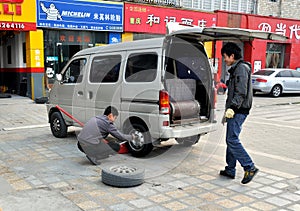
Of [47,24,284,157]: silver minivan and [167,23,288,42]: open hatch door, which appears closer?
[167,23,288,42]: open hatch door

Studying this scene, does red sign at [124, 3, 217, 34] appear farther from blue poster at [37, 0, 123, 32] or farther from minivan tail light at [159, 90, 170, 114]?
minivan tail light at [159, 90, 170, 114]

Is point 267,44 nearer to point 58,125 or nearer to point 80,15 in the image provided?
point 80,15

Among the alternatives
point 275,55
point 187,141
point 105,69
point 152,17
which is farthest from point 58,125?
point 275,55

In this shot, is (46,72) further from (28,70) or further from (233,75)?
(233,75)

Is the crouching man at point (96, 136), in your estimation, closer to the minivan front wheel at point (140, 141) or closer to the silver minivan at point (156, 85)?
the minivan front wheel at point (140, 141)

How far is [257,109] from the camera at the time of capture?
1337 centimetres

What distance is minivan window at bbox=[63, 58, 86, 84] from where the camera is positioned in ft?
24.1

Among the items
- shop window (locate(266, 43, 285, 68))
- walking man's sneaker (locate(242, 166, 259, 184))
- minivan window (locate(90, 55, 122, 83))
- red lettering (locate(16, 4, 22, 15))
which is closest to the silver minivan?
minivan window (locate(90, 55, 122, 83))

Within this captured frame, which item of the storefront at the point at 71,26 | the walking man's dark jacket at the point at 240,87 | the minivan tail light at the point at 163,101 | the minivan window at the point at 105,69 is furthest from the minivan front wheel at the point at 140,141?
the storefront at the point at 71,26

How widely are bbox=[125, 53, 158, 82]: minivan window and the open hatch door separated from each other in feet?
1.82

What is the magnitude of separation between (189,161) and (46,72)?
1007 cm

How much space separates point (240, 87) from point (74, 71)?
160 inches

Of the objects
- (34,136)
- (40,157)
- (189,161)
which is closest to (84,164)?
(40,157)

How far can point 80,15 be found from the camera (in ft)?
48.2
